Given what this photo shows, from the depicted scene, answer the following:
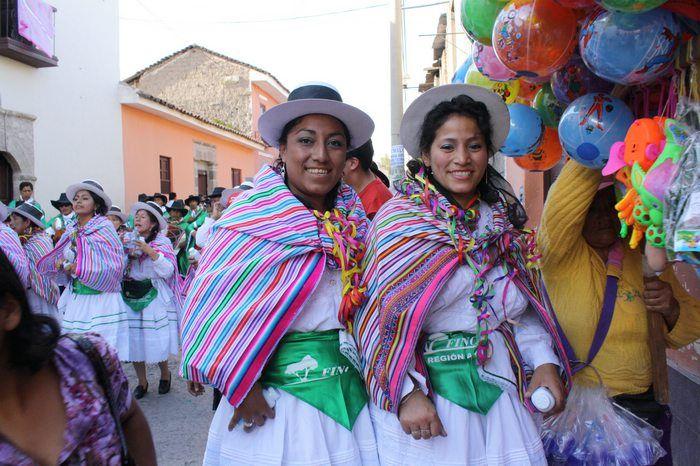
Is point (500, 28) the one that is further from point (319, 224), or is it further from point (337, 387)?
point (337, 387)

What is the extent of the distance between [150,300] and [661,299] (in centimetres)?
491

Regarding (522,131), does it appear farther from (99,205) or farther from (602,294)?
(99,205)

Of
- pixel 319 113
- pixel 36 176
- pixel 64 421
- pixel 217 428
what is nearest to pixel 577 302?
pixel 319 113

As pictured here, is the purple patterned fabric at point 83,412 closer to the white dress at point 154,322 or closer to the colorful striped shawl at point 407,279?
the colorful striped shawl at point 407,279

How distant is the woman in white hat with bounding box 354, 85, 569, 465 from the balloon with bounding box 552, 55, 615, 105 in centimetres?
48

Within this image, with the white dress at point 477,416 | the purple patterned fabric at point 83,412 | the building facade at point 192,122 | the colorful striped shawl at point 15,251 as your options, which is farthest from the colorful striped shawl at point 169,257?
the building facade at point 192,122

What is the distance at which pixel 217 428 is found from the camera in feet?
7.20

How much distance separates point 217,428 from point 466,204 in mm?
1307

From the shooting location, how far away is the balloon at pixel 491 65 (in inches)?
108

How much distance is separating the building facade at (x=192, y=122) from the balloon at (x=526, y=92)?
37.1 feet

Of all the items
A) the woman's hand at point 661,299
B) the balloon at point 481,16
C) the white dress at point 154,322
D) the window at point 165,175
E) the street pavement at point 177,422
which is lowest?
the street pavement at point 177,422

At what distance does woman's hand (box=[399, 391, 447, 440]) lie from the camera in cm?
194

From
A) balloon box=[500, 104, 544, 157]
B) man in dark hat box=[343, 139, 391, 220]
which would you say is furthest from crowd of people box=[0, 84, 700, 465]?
man in dark hat box=[343, 139, 391, 220]

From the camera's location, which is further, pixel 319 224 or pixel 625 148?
pixel 319 224
